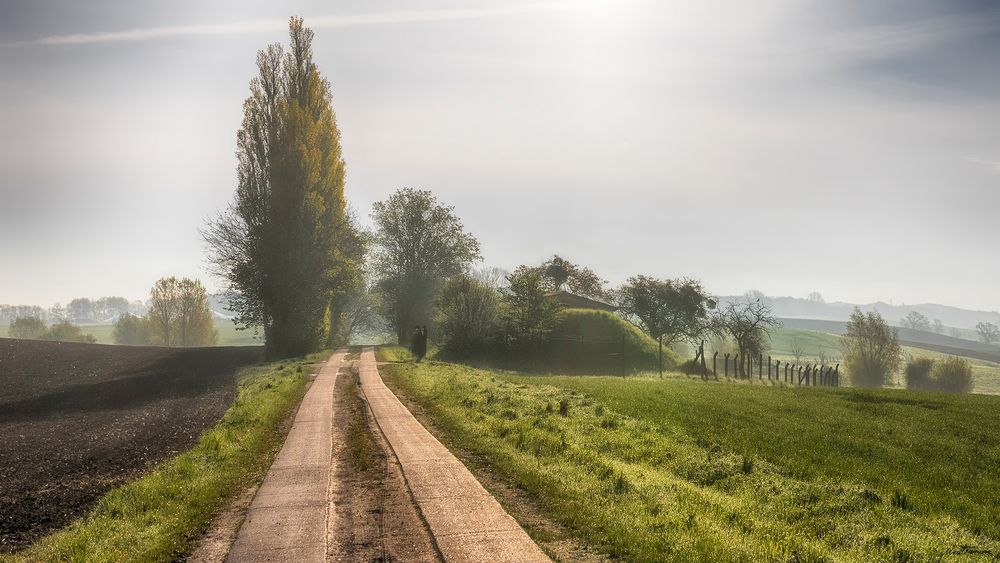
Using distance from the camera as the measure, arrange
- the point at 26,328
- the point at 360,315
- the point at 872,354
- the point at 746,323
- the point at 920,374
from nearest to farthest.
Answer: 1. the point at 746,323
2. the point at 360,315
3. the point at 920,374
4. the point at 872,354
5. the point at 26,328

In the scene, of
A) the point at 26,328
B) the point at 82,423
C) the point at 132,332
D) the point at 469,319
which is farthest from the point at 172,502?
the point at 26,328

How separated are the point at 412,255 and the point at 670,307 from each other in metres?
40.2

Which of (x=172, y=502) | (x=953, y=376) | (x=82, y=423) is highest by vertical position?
(x=172, y=502)

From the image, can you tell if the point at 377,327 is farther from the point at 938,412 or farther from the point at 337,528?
the point at 337,528

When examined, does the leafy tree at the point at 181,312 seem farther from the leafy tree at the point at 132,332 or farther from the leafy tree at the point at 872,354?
the leafy tree at the point at 872,354

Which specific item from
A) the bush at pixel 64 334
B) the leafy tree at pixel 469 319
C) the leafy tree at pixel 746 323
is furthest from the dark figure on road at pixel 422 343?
the bush at pixel 64 334

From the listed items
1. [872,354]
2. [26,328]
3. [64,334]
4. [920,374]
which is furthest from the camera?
[26,328]

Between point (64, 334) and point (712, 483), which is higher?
point (712, 483)

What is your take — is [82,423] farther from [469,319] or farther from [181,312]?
[181,312]

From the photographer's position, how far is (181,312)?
109 m

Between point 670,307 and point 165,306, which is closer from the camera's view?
point 670,307

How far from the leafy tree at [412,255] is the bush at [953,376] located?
281ft

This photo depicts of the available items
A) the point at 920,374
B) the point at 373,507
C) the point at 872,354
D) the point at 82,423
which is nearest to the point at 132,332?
the point at 82,423

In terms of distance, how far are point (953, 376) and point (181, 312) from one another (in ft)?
459
